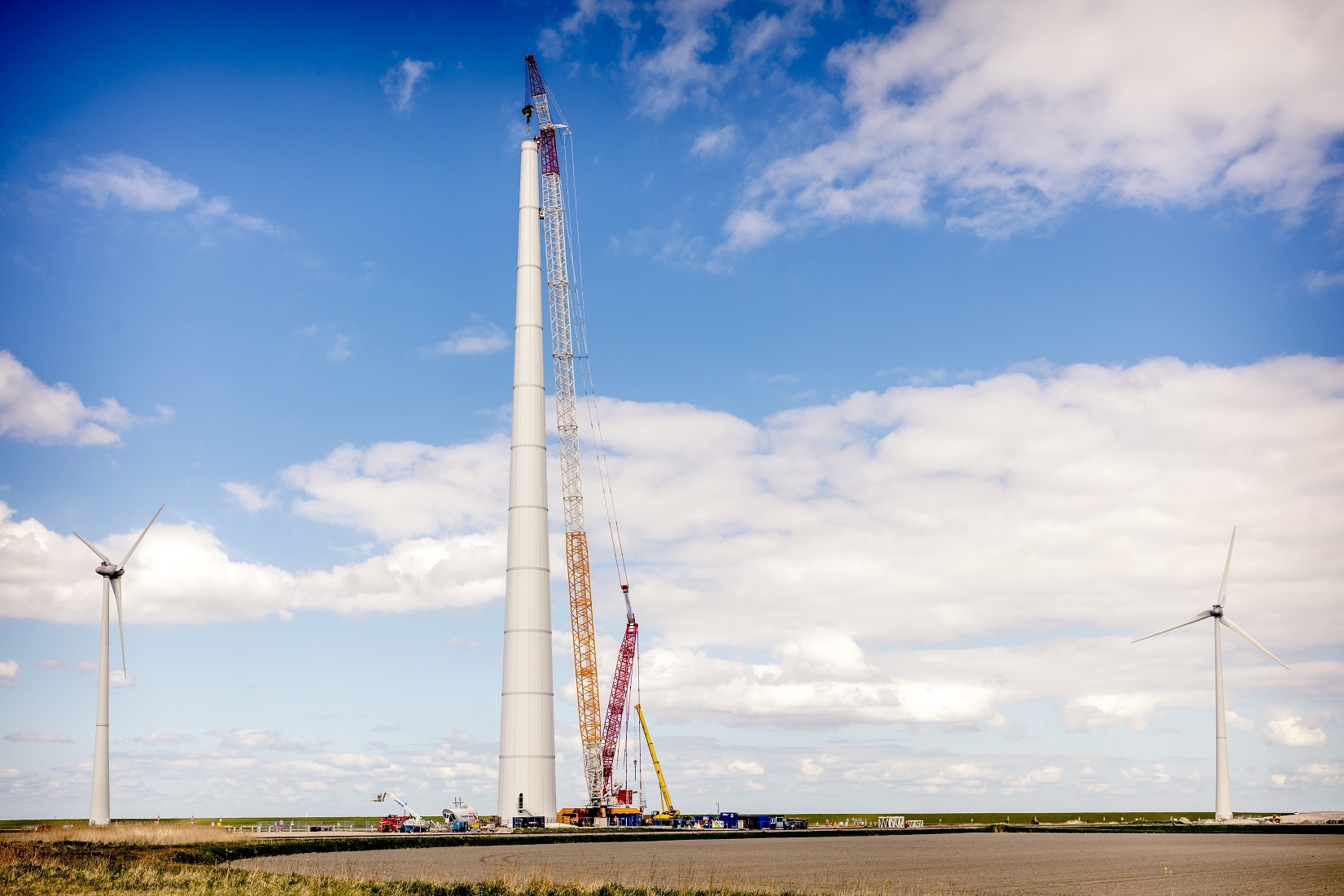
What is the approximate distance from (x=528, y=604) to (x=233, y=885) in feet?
184

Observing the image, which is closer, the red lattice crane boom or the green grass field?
the green grass field

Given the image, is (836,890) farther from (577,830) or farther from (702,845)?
(577,830)

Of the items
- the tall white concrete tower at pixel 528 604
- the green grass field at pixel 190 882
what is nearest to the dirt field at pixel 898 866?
the green grass field at pixel 190 882

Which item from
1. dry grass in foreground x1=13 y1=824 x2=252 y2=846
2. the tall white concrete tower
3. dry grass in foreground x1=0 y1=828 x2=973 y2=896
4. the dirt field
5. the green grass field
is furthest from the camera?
the tall white concrete tower

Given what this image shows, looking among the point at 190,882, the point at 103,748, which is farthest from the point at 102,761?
the point at 190,882

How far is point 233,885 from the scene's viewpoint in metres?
38.6

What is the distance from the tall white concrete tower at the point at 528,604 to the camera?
9206 cm

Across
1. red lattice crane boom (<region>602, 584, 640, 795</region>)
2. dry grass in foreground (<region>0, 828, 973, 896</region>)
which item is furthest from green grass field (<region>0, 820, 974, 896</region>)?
red lattice crane boom (<region>602, 584, 640, 795</region>)

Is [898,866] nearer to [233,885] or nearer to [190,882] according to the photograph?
[233,885]

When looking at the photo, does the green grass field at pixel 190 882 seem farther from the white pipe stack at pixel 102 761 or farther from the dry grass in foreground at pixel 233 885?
the white pipe stack at pixel 102 761

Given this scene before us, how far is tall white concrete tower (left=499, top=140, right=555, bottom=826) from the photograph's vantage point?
302ft

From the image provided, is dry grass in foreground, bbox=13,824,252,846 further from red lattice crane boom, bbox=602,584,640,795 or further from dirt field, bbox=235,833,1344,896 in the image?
red lattice crane boom, bbox=602,584,640,795

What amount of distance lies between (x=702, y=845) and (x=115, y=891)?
166ft

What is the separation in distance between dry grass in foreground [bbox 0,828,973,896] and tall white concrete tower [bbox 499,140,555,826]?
4664cm
